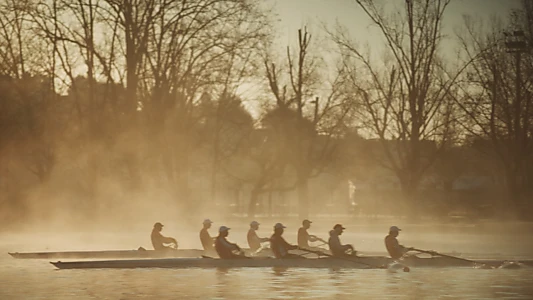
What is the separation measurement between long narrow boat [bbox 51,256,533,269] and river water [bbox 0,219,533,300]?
0.74 ft

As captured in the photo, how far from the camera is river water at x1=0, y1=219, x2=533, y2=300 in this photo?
80.6 feet

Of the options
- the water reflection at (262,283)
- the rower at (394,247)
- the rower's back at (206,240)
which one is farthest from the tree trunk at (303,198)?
the rower at (394,247)

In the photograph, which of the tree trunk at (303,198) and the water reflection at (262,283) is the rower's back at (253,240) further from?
the tree trunk at (303,198)

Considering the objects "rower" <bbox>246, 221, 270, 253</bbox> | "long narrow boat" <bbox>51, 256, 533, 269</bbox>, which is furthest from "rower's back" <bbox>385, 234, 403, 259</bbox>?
"rower" <bbox>246, 221, 270, 253</bbox>

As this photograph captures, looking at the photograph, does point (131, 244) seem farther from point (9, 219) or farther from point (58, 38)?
point (9, 219)

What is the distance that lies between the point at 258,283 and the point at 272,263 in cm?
397

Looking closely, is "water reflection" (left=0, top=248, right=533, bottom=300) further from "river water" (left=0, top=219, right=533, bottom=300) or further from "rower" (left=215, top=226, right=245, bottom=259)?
"rower" (left=215, top=226, right=245, bottom=259)

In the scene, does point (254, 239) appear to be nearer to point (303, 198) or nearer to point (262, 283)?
point (262, 283)

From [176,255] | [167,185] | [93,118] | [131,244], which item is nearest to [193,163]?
[167,185]

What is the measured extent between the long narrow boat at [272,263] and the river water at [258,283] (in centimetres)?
22

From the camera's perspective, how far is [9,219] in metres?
68.4

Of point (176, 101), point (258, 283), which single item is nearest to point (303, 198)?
point (176, 101)

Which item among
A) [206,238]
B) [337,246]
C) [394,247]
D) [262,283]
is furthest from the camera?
[206,238]

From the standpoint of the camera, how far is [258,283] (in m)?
27.7
